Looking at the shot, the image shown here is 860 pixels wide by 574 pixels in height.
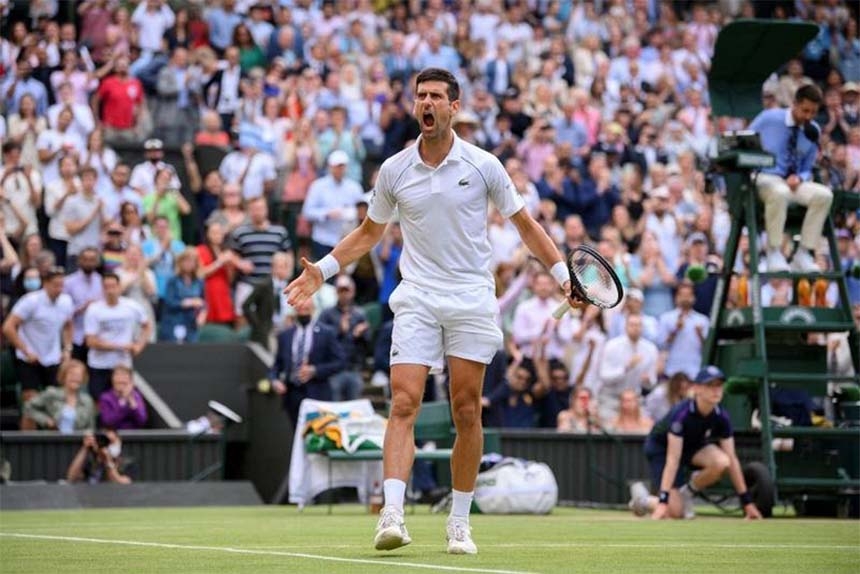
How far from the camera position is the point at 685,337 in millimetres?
21953

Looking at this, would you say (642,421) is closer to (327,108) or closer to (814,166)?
(814,166)

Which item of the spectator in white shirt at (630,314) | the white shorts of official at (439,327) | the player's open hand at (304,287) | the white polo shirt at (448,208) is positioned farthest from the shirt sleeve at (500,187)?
the spectator in white shirt at (630,314)

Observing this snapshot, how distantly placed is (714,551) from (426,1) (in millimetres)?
21403

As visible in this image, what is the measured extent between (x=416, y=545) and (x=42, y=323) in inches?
415

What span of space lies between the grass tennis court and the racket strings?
1.42 metres

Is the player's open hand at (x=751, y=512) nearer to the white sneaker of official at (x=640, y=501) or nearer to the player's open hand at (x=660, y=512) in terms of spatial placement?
the player's open hand at (x=660, y=512)

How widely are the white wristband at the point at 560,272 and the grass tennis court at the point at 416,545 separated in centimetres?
152

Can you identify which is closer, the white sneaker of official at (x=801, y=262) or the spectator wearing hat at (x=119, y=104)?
the white sneaker of official at (x=801, y=262)

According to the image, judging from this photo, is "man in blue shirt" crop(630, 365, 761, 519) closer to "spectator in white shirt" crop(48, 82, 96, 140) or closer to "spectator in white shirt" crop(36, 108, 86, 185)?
"spectator in white shirt" crop(36, 108, 86, 185)

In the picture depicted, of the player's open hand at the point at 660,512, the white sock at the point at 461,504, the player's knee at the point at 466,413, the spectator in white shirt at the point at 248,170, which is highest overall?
the spectator in white shirt at the point at 248,170

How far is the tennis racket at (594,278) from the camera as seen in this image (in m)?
9.96

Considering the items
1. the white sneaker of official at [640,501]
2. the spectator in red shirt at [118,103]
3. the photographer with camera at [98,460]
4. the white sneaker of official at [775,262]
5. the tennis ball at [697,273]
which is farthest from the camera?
the spectator in red shirt at [118,103]

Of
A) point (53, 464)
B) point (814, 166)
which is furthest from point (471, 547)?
point (53, 464)

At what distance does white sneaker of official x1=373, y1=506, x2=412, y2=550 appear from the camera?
933cm
